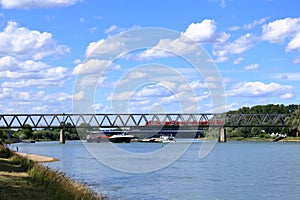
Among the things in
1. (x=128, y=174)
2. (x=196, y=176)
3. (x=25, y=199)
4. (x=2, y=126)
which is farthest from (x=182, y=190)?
(x=2, y=126)

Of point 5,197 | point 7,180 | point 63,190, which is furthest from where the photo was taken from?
point 7,180

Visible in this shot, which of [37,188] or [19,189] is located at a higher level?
[19,189]

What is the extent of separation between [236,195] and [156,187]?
850cm

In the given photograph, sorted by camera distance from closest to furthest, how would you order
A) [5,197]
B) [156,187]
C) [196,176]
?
[5,197]
[156,187]
[196,176]

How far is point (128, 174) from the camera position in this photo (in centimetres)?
6538

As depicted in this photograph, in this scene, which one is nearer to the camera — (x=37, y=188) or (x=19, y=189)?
(x=19, y=189)

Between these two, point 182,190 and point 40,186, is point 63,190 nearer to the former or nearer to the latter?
point 40,186

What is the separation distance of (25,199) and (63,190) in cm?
447

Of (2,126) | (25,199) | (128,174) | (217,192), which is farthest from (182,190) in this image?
(2,126)

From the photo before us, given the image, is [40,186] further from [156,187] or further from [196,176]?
[196,176]

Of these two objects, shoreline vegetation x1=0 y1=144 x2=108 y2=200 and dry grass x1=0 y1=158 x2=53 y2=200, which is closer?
dry grass x1=0 y1=158 x2=53 y2=200

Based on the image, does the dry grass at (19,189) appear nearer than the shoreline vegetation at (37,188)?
Yes

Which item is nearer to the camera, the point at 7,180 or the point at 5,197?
the point at 5,197

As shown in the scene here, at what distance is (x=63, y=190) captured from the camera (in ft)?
97.2
